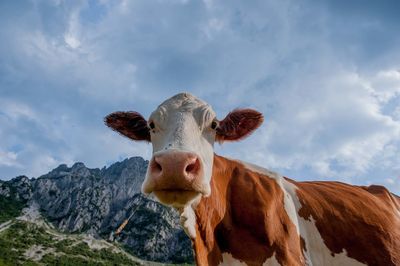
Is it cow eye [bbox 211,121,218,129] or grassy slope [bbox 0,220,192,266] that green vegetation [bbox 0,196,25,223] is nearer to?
grassy slope [bbox 0,220,192,266]

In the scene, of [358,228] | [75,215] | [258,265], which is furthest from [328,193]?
[75,215]

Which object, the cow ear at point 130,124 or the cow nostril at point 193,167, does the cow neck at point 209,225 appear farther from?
the cow ear at point 130,124

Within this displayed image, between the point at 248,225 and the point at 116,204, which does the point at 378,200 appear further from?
the point at 116,204

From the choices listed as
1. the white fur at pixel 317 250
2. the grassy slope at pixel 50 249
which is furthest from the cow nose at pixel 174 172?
the grassy slope at pixel 50 249

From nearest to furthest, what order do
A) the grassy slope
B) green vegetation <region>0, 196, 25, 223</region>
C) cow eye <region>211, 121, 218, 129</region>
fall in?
1. cow eye <region>211, 121, 218, 129</region>
2. the grassy slope
3. green vegetation <region>0, 196, 25, 223</region>

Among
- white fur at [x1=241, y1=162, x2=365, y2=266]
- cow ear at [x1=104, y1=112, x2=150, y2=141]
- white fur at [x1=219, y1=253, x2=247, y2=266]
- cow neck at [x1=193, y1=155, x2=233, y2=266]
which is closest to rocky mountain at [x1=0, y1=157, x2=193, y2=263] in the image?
cow ear at [x1=104, y1=112, x2=150, y2=141]

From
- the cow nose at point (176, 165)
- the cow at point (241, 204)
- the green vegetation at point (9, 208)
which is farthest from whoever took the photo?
the green vegetation at point (9, 208)

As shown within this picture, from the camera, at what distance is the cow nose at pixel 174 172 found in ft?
11.8

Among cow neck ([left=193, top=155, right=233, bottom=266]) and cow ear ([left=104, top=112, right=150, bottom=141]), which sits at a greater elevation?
cow ear ([left=104, top=112, right=150, bottom=141])

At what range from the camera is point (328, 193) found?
621 cm

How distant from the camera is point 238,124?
5.80 meters

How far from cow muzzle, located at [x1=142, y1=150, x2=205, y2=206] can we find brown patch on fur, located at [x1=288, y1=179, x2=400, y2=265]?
102 inches

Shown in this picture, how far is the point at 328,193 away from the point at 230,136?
2.15 meters

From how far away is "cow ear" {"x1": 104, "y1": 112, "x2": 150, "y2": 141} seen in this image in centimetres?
586
